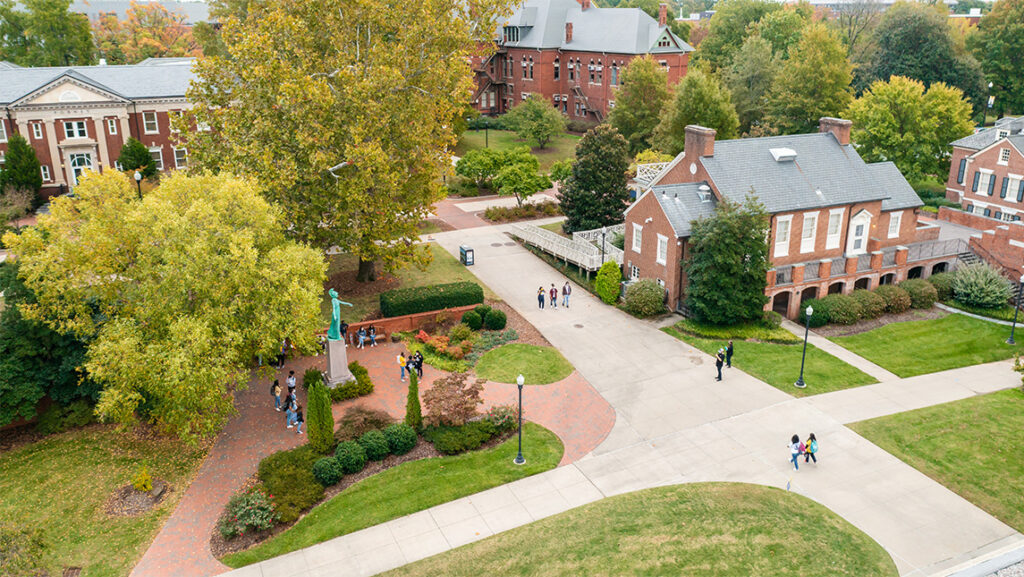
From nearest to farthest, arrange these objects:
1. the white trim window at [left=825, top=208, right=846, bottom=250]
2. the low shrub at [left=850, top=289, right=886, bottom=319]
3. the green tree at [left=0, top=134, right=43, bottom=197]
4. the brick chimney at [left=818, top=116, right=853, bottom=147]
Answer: the low shrub at [left=850, top=289, right=886, bottom=319] → the white trim window at [left=825, top=208, right=846, bottom=250] → the brick chimney at [left=818, top=116, right=853, bottom=147] → the green tree at [left=0, top=134, right=43, bottom=197]

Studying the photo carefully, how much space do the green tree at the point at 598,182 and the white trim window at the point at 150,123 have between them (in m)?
33.2

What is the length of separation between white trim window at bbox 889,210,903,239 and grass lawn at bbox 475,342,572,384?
20732mm

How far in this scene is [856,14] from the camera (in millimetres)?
95812

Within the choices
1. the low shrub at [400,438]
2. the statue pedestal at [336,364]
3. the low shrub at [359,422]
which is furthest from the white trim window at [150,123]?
the low shrub at [400,438]

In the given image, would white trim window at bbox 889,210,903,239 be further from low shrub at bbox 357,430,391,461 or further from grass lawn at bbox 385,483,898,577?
low shrub at bbox 357,430,391,461

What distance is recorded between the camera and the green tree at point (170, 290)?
71.3 ft

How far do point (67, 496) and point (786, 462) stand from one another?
2309 centimetres

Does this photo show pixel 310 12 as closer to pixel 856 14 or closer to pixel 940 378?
pixel 940 378

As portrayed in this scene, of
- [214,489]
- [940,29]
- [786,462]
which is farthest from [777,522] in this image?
[940,29]

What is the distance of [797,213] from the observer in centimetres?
3578

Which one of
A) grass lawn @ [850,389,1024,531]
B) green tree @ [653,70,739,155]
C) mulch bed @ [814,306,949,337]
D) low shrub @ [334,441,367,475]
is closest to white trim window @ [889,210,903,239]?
mulch bed @ [814,306,949,337]

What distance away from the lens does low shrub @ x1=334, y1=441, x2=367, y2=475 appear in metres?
23.4

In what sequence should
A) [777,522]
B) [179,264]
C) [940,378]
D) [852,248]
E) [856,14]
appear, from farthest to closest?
[856,14] → [852,248] → [940,378] → [179,264] → [777,522]

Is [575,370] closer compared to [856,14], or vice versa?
[575,370]
